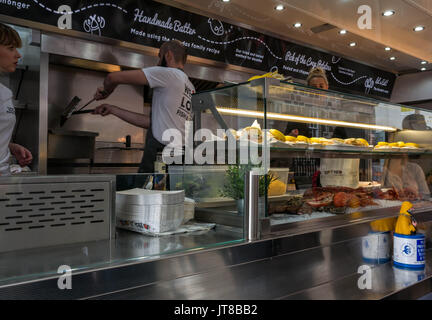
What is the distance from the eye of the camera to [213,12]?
10.4 ft

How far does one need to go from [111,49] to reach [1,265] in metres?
2.44

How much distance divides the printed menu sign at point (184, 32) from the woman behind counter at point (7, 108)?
26.0 inches

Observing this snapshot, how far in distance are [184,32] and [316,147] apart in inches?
81.1

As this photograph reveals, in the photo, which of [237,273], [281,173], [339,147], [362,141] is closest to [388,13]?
[362,141]

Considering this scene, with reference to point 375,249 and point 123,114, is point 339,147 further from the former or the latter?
point 123,114

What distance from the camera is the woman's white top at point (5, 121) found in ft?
5.14

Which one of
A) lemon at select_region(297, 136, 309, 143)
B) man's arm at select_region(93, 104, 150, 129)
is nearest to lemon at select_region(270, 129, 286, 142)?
lemon at select_region(297, 136, 309, 143)

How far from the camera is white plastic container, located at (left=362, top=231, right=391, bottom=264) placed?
4.24 feet

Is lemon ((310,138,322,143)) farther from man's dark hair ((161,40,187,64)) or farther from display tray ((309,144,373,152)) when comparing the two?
man's dark hair ((161,40,187,64))

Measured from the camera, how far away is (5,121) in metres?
1.62

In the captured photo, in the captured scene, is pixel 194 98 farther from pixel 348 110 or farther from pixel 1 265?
pixel 1 265

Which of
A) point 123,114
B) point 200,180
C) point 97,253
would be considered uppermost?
point 123,114

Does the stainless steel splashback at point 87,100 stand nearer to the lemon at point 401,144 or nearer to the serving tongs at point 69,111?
the serving tongs at point 69,111
